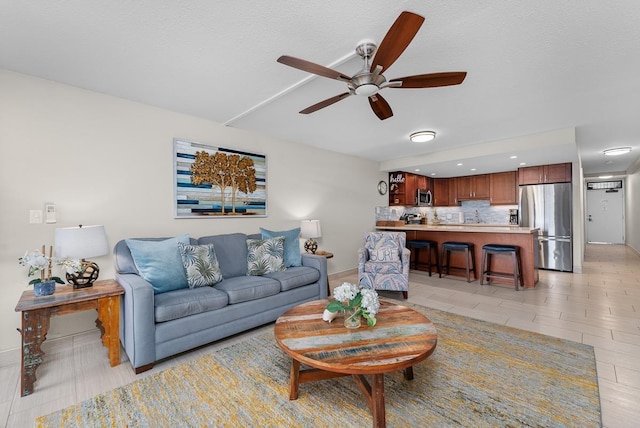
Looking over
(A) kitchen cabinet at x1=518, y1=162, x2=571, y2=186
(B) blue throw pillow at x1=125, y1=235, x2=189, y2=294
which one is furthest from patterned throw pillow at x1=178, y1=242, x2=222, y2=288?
(A) kitchen cabinet at x1=518, y1=162, x2=571, y2=186

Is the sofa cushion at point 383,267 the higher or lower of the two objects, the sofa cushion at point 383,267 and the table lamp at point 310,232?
the lower

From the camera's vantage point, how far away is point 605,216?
390 inches

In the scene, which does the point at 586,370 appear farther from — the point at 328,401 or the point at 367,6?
the point at 367,6

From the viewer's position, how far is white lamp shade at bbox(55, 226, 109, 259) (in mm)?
2154

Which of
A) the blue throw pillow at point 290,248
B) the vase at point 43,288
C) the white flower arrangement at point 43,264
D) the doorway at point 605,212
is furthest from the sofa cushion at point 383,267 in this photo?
the doorway at point 605,212

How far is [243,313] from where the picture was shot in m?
2.71

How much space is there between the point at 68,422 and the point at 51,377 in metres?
0.69

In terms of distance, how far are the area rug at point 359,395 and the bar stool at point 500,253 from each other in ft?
6.72

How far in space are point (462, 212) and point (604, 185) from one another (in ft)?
21.1

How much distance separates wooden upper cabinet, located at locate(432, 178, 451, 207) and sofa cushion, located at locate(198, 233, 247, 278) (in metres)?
6.05

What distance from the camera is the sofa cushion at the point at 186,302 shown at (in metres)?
2.24

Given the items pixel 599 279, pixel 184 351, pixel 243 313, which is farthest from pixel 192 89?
pixel 599 279

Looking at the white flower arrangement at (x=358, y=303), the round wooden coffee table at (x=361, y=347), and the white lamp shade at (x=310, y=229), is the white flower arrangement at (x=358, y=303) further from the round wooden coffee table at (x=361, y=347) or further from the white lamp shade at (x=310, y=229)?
the white lamp shade at (x=310, y=229)

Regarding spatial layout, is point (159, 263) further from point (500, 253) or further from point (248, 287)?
point (500, 253)
